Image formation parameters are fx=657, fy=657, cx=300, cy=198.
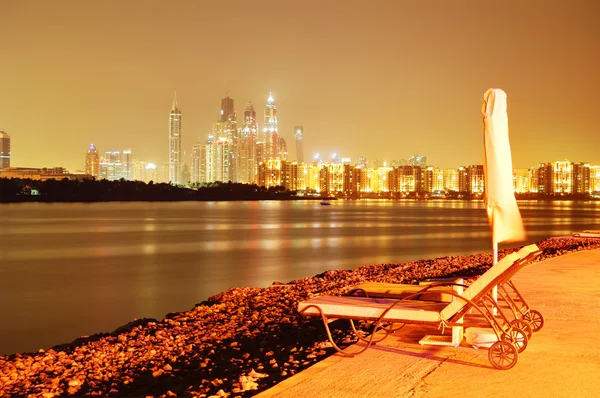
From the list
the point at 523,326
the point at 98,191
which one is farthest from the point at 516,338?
the point at 98,191

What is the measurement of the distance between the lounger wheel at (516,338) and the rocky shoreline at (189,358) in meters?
1.62

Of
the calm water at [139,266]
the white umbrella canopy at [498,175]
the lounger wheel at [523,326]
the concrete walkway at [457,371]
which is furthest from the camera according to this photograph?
the calm water at [139,266]

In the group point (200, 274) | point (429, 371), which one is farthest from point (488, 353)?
point (200, 274)

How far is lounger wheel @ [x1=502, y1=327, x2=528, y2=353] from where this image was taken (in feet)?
17.6

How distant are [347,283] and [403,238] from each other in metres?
29.0

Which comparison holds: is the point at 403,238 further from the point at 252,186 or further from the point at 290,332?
the point at 252,186

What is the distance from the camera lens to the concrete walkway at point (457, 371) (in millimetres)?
4598

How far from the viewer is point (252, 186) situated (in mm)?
192750

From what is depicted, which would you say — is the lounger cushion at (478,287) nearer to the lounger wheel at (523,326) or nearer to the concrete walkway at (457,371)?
the concrete walkway at (457,371)

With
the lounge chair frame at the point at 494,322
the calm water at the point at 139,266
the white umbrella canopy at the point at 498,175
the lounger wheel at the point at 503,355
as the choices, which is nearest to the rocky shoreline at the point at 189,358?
the lounge chair frame at the point at 494,322

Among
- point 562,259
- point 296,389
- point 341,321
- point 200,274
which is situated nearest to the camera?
point 296,389

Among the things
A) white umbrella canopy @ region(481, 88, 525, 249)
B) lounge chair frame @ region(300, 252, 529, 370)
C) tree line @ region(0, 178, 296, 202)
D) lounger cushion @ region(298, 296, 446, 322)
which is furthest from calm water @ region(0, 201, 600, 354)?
tree line @ region(0, 178, 296, 202)

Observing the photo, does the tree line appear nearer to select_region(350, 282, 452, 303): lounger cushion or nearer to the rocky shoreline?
the rocky shoreline

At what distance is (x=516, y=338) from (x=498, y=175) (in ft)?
4.76
